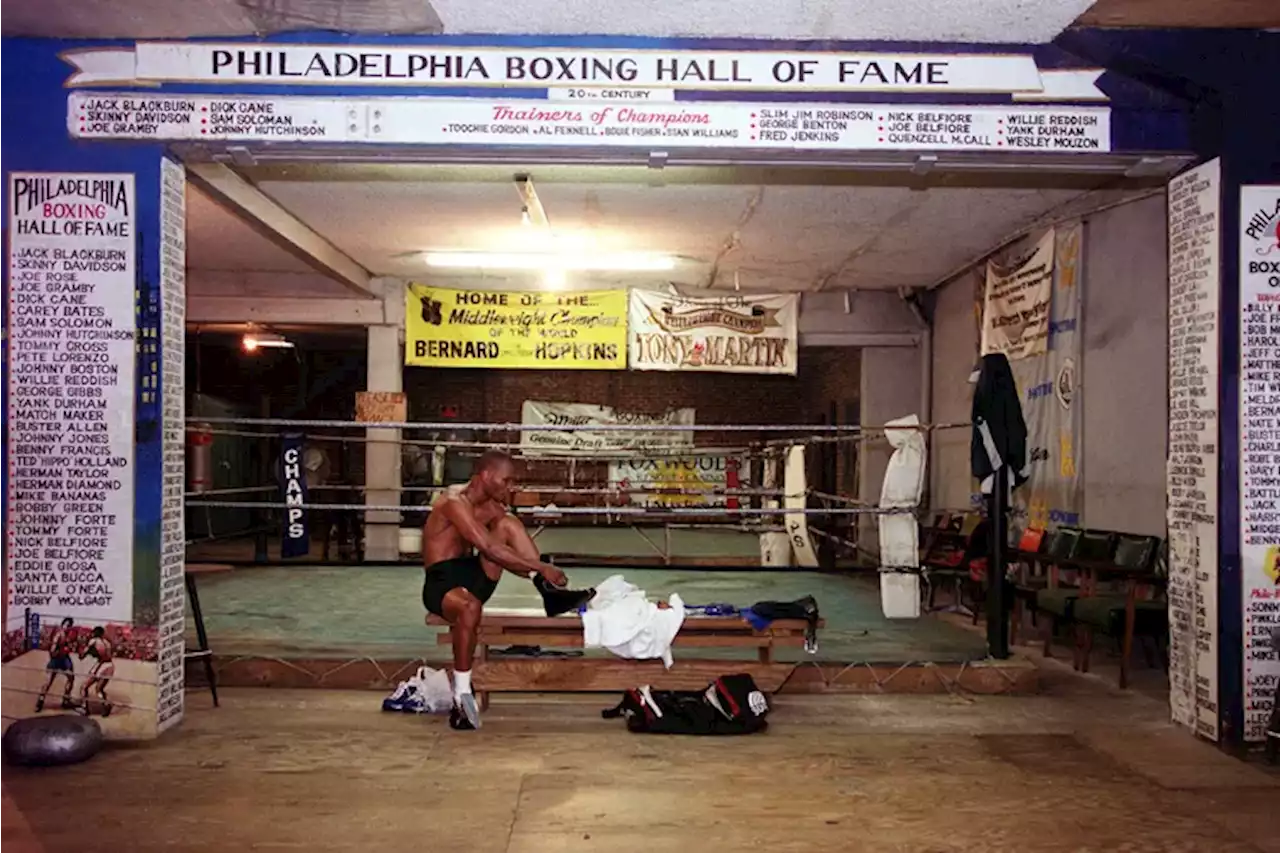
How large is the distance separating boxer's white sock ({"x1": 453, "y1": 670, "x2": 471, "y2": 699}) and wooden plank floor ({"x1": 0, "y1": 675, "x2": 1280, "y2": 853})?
20 cm

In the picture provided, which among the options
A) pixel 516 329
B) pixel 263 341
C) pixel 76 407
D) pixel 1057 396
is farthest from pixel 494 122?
pixel 263 341

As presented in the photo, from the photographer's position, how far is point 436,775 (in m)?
4.09

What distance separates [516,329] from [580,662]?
5.86 m

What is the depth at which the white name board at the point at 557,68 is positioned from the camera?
446 cm

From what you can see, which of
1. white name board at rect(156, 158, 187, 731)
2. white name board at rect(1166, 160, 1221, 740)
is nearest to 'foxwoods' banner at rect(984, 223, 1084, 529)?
white name board at rect(1166, 160, 1221, 740)

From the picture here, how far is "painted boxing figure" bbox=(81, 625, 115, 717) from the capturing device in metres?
4.48

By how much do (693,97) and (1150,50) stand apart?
1.99 m

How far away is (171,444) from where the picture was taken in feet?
15.3

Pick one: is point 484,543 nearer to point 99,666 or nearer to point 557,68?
point 99,666

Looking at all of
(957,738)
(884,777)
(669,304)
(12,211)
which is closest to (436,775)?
(884,777)

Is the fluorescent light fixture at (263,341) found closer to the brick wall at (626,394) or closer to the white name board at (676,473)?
the brick wall at (626,394)

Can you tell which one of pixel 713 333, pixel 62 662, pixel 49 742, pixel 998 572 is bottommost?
pixel 49 742

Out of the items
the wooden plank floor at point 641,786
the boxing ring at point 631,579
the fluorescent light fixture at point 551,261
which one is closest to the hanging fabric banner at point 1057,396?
the boxing ring at point 631,579

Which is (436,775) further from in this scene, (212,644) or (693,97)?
(693,97)
